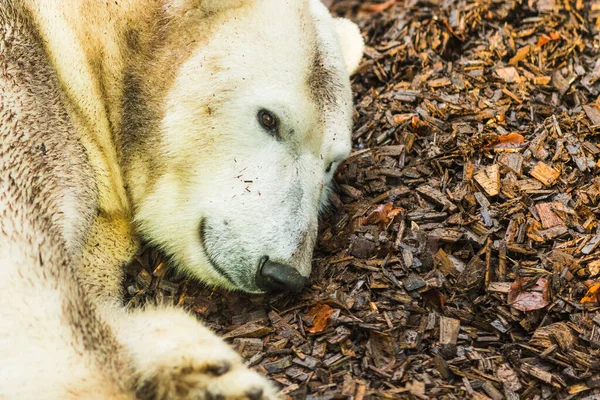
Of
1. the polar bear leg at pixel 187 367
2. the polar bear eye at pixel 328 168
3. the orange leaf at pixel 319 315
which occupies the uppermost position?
the polar bear leg at pixel 187 367

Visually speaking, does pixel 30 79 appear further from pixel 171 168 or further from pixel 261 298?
pixel 261 298

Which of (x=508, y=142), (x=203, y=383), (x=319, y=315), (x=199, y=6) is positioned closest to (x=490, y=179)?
(x=508, y=142)

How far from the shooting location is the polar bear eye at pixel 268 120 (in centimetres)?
349

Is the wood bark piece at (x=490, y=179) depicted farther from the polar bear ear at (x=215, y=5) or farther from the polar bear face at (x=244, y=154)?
the polar bear ear at (x=215, y=5)

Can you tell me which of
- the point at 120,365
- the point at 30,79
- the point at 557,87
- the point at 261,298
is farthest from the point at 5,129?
the point at 557,87

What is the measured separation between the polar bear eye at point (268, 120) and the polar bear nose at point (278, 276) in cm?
67

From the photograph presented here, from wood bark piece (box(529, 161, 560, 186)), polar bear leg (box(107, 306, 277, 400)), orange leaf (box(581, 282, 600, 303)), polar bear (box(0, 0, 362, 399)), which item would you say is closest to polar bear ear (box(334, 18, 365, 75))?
polar bear (box(0, 0, 362, 399))

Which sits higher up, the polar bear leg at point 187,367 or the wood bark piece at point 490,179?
the polar bear leg at point 187,367

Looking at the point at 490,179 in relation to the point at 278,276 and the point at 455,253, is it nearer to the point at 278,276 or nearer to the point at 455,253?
the point at 455,253

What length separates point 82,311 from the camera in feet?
9.11

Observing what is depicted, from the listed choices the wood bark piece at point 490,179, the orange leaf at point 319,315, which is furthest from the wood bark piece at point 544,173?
the orange leaf at point 319,315

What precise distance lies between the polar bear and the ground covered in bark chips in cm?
26

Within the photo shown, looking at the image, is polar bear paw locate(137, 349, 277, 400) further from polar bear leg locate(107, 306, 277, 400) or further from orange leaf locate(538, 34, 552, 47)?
orange leaf locate(538, 34, 552, 47)

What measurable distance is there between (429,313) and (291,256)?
69 centimetres
